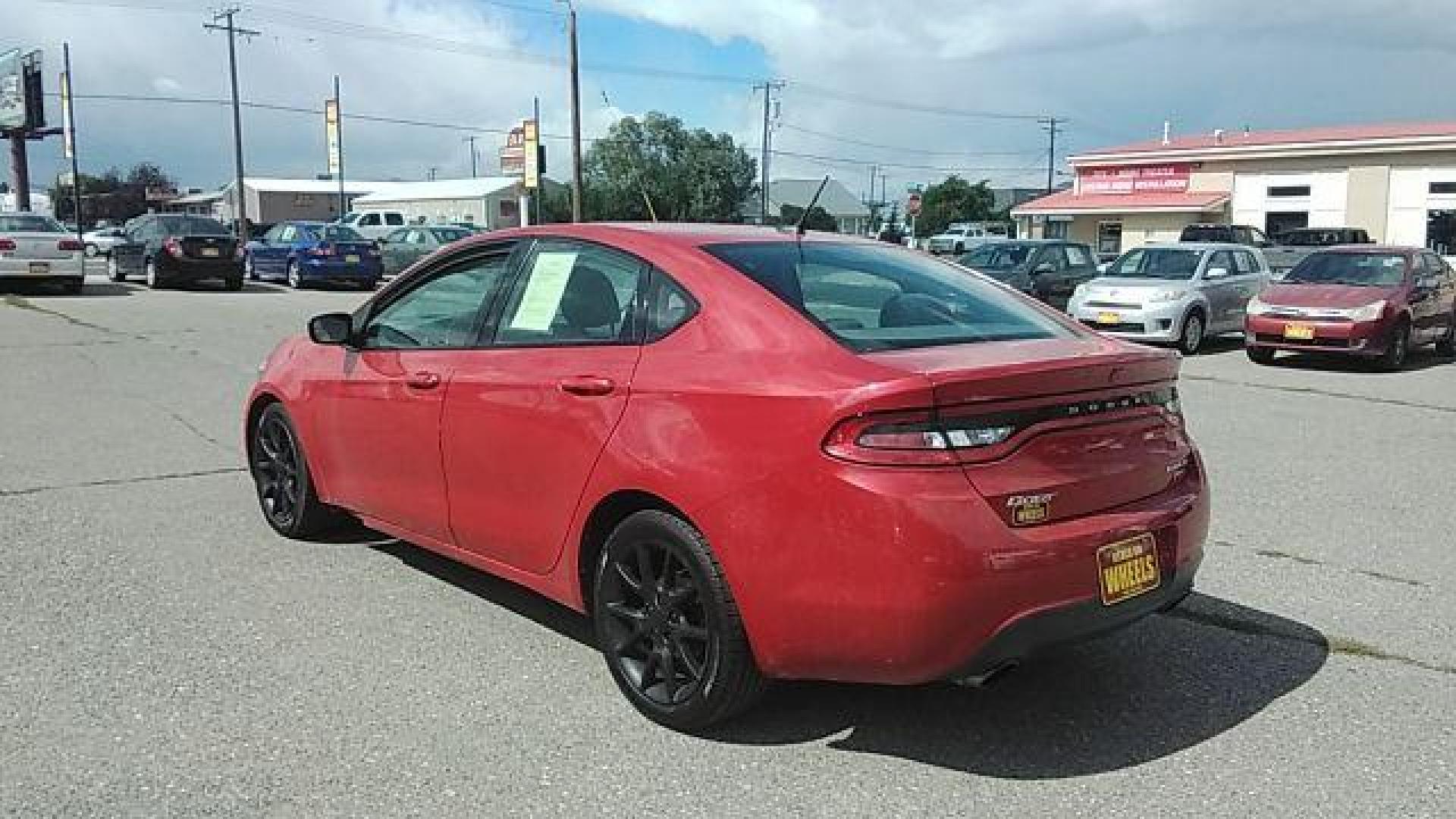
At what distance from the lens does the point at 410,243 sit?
29.4 meters

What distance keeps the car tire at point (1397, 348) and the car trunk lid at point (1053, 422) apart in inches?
482

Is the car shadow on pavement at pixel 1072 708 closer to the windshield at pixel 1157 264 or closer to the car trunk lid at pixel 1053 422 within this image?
the car trunk lid at pixel 1053 422

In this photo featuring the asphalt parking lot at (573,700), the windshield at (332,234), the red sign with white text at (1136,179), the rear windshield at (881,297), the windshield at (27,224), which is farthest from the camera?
the red sign with white text at (1136,179)

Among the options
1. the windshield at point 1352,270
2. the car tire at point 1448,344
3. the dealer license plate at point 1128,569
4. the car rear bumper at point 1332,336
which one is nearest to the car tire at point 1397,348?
the car rear bumper at point 1332,336

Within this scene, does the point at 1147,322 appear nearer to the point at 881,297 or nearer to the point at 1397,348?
the point at 1397,348

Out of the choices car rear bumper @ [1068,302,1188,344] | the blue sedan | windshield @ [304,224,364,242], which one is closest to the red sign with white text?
the blue sedan

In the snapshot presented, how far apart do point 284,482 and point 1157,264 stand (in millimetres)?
14585

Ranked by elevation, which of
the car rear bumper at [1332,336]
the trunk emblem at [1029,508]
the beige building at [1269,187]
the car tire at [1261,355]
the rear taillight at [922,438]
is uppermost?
the beige building at [1269,187]

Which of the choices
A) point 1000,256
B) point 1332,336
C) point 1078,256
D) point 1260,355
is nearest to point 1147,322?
point 1260,355

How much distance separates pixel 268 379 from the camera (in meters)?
5.85

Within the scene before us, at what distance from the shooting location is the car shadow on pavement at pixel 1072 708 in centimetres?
358

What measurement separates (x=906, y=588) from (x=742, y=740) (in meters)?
0.84

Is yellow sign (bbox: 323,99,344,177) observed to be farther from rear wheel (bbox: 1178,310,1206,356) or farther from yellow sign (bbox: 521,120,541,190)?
rear wheel (bbox: 1178,310,1206,356)

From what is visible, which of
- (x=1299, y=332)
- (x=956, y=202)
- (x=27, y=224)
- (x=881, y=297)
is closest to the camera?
(x=881, y=297)
